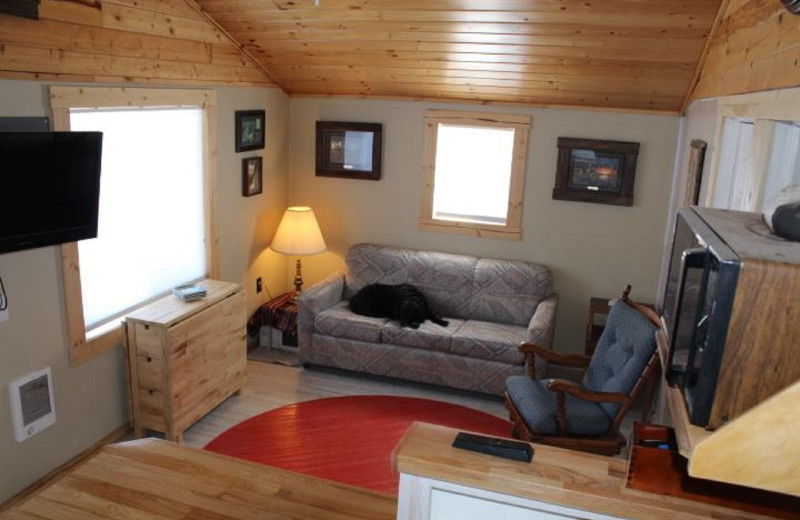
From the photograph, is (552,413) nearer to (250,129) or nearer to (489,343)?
(489,343)

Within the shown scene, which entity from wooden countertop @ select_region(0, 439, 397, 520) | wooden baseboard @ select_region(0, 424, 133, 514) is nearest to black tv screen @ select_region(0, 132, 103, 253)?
wooden countertop @ select_region(0, 439, 397, 520)

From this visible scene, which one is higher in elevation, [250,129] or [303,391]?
[250,129]

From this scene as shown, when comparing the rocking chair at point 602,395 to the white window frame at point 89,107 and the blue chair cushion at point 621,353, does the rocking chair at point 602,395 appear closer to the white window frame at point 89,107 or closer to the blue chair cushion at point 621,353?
the blue chair cushion at point 621,353

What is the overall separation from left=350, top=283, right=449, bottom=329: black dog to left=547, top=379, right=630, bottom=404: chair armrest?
167cm

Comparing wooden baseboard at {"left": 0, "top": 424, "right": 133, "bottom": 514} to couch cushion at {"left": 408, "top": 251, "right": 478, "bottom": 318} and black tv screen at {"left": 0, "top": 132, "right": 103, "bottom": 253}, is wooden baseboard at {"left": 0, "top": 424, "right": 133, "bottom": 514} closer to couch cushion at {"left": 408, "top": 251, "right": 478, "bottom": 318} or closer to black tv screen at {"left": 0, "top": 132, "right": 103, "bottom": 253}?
black tv screen at {"left": 0, "top": 132, "right": 103, "bottom": 253}

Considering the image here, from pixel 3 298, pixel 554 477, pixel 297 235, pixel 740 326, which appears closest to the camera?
pixel 740 326

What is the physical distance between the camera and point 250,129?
16.6ft

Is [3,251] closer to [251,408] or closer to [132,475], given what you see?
[132,475]

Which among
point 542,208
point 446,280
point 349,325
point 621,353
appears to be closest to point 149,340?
point 349,325

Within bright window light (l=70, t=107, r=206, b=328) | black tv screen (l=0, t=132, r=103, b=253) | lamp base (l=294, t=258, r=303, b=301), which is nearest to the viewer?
black tv screen (l=0, t=132, r=103, b=253)

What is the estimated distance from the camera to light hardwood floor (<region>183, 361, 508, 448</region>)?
4.40 metres

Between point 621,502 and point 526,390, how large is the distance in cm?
218

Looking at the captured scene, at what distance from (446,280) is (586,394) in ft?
6.76

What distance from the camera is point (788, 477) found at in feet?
3.67
